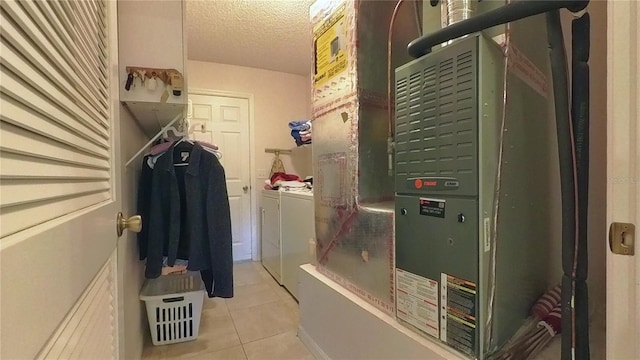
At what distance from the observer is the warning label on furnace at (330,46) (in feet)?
4.64

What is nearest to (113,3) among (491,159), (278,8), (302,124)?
(491,159)

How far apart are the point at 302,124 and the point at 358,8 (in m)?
1.79

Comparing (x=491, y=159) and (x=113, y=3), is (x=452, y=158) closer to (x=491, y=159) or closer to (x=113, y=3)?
(x=491, y=159)

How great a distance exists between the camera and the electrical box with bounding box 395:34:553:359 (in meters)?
0.82

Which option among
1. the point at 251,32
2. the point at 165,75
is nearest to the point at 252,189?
the point at 251,32

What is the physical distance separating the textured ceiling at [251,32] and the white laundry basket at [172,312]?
2131 millimetres

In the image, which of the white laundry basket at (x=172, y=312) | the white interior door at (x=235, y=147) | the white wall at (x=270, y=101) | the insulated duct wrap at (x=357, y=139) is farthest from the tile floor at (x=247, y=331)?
the white wall at (x=270, y=101)

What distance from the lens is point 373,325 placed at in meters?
1.18

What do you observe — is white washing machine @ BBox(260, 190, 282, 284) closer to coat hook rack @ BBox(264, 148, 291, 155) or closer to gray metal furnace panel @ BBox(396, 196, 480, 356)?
coat hook rack @ BBox(264, 148, 291, 155)

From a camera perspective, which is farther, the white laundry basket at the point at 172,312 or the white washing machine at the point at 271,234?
the white washing machine at the point at 271,234

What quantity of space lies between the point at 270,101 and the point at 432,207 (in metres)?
3.28

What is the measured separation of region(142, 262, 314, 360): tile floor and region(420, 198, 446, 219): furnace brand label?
47.5 inches

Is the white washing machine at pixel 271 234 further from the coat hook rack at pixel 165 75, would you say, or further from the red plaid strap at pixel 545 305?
the red plaid strap at pixel 545 305

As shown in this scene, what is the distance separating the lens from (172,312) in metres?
1.85
